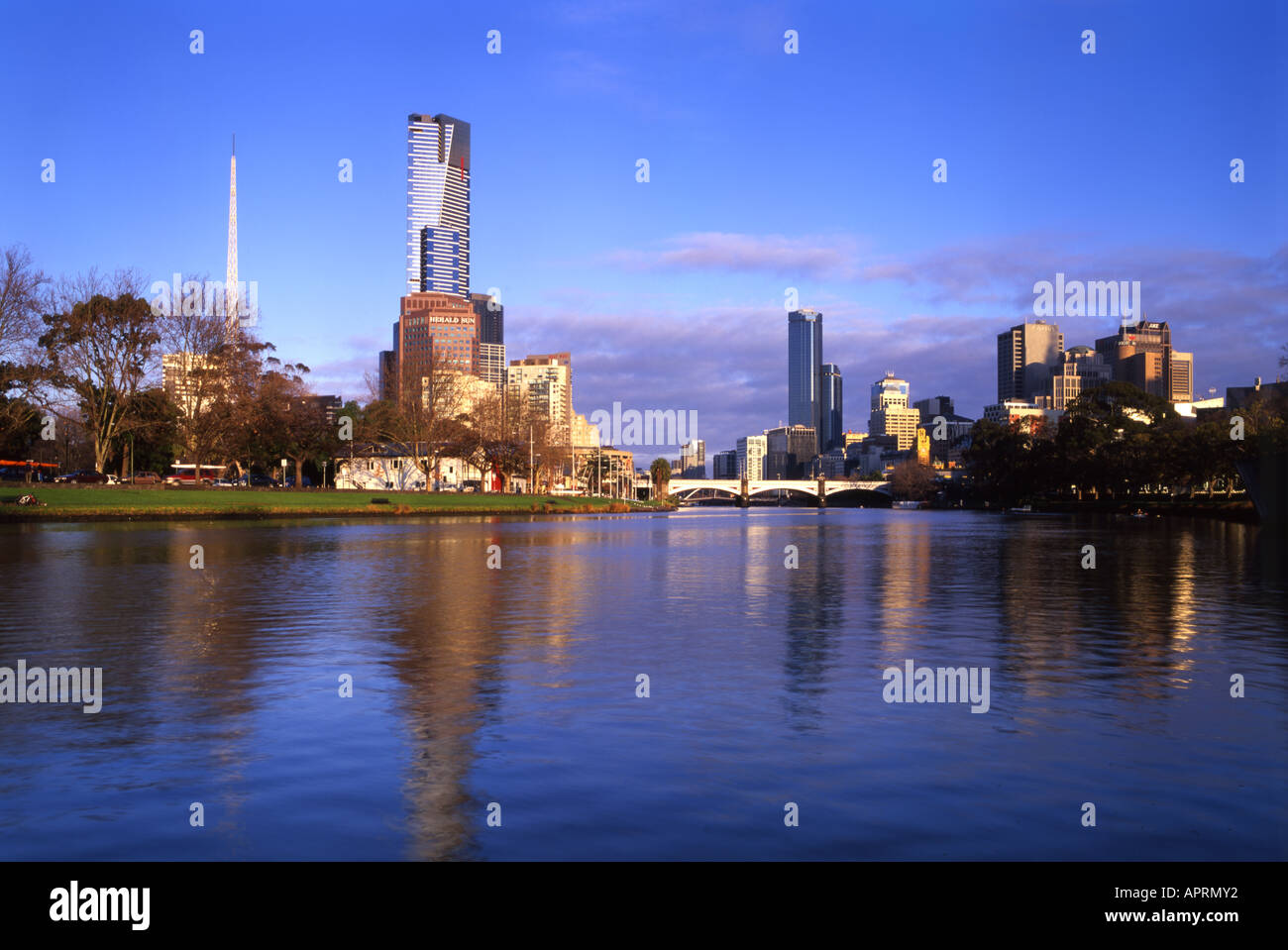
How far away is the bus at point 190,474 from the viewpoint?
85.4 meters

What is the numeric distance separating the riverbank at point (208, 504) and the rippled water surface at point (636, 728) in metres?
36.9

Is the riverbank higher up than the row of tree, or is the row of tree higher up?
the row of tree

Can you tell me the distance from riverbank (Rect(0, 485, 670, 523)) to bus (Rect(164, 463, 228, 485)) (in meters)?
10.5

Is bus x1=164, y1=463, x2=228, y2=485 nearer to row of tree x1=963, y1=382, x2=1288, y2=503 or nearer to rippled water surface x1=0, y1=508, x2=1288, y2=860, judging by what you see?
rippled water surface x1=0, y1=508, x2=1288, y2=860

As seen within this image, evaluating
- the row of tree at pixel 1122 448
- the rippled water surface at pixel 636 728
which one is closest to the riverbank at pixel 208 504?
the rippled water surface at pixel 636 728

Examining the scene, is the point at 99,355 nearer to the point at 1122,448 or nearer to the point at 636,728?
the point at 636,728

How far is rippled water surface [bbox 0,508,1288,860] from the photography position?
20.9 feet

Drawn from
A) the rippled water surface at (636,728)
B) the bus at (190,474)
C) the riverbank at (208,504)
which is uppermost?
the bus at (190,474)

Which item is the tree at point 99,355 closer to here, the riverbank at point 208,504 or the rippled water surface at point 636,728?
the riverbank at point 208,504

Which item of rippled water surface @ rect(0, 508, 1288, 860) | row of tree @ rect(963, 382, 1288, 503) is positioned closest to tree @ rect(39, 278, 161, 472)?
rippled water surface @ rect(0, 508, 1288, 860)

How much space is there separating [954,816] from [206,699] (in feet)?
25.0

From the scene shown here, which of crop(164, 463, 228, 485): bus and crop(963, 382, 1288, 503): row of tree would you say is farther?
crop(963, 382, 1288, 503): row of tree
